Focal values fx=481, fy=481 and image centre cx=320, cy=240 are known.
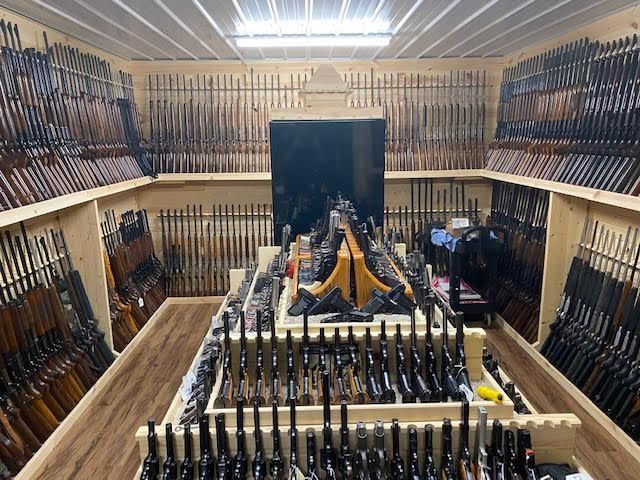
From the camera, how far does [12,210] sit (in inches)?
117

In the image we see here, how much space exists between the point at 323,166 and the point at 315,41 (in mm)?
1451

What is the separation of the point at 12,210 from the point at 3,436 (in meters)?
1.33

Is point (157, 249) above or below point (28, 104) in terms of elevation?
below

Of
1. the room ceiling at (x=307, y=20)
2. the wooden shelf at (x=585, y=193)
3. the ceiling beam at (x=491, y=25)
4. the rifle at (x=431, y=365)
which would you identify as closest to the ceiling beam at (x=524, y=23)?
the room ceiling at (x=307, y=20)

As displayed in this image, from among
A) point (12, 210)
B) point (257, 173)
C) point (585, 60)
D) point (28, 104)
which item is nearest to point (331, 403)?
point (12, 210)

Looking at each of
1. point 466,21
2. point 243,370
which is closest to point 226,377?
point 243,370

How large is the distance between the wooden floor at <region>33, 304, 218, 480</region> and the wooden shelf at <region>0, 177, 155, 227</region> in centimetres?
160

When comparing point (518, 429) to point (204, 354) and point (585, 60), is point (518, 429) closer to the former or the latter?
point (204, 354)

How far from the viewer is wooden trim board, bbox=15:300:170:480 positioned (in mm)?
3036

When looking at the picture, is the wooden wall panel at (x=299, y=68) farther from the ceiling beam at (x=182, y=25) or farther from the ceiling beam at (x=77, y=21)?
the ceiling beam at (x=77, y=21)

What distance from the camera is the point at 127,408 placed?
12.6 ft

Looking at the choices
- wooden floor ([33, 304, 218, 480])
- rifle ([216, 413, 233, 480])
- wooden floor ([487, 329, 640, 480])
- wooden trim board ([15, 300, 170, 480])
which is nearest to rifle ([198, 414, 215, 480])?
rifle ([216, 413, 233, 480])

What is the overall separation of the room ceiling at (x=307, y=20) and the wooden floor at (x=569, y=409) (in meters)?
3.03

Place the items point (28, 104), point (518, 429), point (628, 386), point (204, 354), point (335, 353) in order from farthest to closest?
point (28, 104) < point (628, 386) < point (204, 354) < point (335, 353) < point (518, 429)
